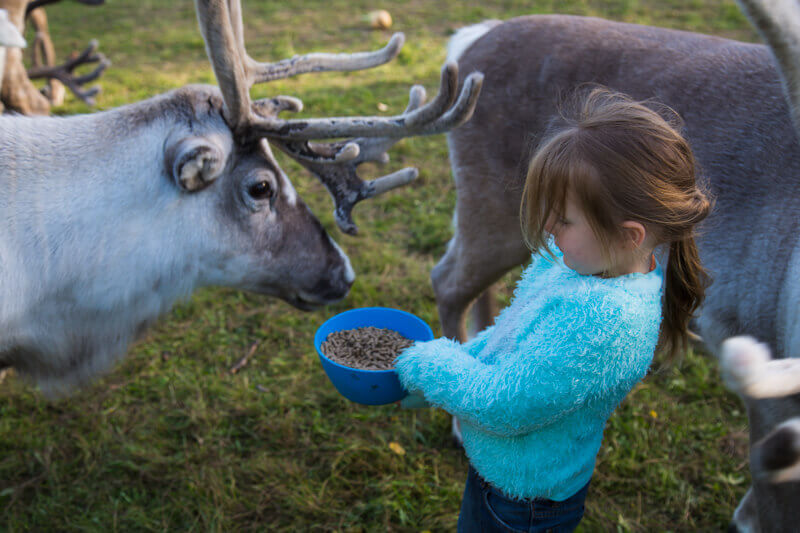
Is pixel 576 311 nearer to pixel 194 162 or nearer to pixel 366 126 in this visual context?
pixel 366 126

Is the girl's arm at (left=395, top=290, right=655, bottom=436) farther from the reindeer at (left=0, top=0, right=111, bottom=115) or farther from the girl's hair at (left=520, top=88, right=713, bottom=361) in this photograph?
the reindeer at (left=0, top=0, right=111, bottom=115)

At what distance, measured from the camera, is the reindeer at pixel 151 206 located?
1826 mm

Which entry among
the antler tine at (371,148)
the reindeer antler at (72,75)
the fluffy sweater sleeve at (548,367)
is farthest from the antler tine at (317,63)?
the reindeer antler at (72,75)

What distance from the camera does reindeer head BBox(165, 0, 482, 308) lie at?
190 cm

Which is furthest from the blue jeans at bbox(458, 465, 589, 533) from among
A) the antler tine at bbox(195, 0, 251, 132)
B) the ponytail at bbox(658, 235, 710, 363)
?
the antler tine at bbox(195, 0, 251, 132)

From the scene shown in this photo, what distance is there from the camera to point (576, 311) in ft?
4.20

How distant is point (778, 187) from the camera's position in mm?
1981

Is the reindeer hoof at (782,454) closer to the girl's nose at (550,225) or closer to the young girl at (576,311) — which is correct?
the young girl at (576,311)

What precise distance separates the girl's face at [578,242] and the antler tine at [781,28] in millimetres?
600

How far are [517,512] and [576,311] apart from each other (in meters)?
0.60

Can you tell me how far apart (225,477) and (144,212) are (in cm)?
130

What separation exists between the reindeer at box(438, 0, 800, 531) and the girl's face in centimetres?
63

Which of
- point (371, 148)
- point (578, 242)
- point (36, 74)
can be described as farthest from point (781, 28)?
point (36, 74)

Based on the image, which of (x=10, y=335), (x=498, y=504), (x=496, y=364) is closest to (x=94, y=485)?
(x=10, y=335)
